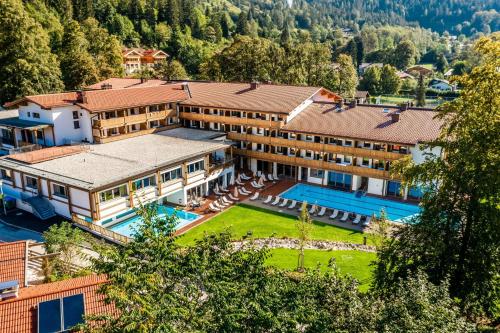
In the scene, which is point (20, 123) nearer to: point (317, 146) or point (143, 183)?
point (143, 183)

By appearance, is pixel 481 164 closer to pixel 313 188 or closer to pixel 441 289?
pixel 441 289

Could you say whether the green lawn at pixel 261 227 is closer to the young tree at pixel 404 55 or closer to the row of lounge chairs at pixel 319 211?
the row of lounge chairs at pixel 319 211

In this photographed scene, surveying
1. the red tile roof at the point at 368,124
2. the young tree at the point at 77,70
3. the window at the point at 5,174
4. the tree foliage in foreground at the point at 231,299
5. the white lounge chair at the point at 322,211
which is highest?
the young tree at the point at 77,70

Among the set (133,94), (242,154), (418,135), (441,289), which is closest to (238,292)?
(441,289)

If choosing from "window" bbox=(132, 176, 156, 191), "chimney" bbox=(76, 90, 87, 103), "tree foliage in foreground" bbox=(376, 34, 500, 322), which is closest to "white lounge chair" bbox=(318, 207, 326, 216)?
"window" bbox=(132, 176, 156, 191)

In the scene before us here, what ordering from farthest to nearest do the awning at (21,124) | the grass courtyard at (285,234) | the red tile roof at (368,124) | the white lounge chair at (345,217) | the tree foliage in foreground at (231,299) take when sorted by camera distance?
the awning at (21,124) → the red tile roof at (368,124) → the white lounge chair at (345,217) → the grass courtyard at (285,234) → the tree foliage in foreground at (231,299)

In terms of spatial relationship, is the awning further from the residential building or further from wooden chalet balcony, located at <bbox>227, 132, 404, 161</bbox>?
the residential building

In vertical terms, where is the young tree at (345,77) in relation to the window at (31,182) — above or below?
above

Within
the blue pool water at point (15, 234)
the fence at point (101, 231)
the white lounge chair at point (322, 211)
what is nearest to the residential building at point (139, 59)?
the blue pool water at point (15, 234)
